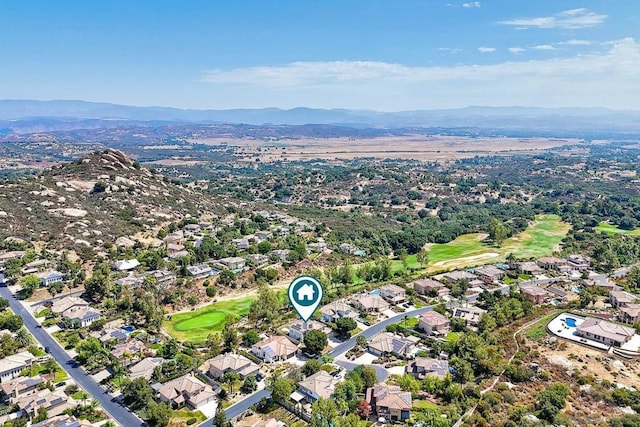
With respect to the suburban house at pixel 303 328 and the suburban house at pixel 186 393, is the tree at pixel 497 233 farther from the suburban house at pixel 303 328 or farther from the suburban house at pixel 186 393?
the suburban house at pixel 186 393

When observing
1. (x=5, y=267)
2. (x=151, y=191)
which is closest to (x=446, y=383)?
(x=5, y=267)

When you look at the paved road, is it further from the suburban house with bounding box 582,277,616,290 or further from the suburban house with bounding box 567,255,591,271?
the suburban house with bounding box 567,255,591,271

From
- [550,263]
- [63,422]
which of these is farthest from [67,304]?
[550,263]

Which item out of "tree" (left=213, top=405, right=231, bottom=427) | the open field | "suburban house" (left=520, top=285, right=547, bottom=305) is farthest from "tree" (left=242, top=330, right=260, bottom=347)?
the open field

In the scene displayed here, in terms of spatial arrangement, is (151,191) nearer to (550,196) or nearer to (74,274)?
(74,274)

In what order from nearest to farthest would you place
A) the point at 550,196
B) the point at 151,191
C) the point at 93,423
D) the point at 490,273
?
1. the point at 93,423
2. the point at 490,273
3. the point at 151,191
4. the point at 550,196

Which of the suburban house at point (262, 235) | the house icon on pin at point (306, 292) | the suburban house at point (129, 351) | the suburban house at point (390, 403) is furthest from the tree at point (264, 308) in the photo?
the suburban house at point (262, 235)
